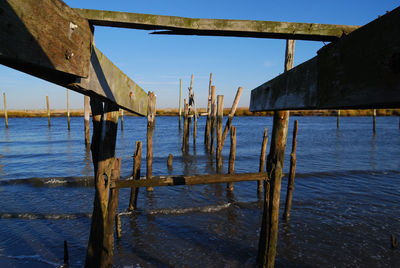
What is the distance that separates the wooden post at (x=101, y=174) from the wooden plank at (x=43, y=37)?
2272mm

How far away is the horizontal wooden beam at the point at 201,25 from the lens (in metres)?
1.45

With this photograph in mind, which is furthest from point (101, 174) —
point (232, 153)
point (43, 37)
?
point (232, 153)

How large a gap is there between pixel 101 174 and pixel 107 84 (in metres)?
2.10

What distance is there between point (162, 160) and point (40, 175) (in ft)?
19.7

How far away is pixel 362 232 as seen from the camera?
5.92 meters

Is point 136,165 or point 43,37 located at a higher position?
point 43,37

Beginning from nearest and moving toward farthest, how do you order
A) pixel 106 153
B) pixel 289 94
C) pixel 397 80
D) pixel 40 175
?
1. pixel 397 80
2. pixel 289 94
3. pixel 106 153
4. pixel 40 175

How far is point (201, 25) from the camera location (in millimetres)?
1510

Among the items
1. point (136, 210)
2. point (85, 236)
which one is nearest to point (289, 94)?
A: point (85, 236)

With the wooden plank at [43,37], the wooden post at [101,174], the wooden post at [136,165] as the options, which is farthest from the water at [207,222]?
the wooden plank at [43,37]

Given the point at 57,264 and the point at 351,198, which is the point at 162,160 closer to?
the point at 351,198

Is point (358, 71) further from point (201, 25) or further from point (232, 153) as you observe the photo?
point (232, 153)

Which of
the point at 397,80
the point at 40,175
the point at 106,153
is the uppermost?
the point at 397,80

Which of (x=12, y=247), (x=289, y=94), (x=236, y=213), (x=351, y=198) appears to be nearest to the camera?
(x=289, y=94)
